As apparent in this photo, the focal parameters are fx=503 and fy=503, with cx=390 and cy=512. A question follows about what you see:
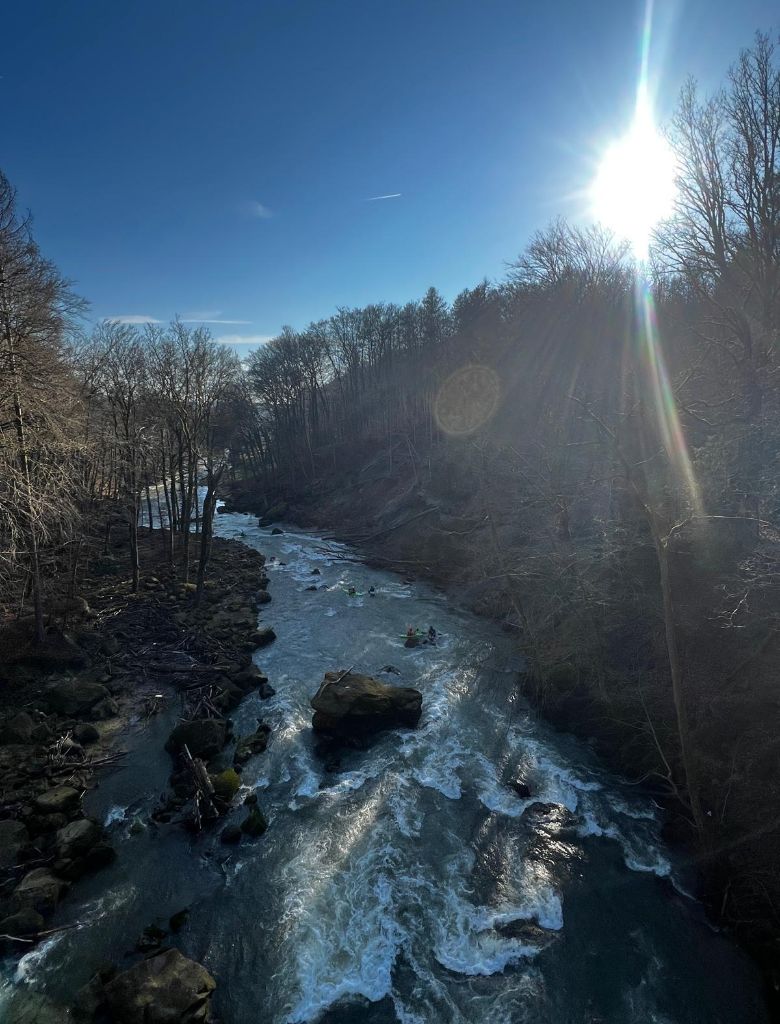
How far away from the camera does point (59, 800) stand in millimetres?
11086

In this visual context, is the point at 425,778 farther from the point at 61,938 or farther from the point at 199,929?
the point at 61,938

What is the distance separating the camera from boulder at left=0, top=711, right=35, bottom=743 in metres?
12.7

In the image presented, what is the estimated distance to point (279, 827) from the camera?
36.2ft

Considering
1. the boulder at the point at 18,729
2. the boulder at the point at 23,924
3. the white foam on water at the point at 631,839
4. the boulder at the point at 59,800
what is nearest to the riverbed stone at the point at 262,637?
the boulder at the point at 18,729

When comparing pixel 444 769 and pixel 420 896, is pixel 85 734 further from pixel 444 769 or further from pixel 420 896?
pixel 420 896

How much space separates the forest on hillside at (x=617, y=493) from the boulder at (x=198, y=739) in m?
6.17

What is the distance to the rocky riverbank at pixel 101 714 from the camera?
958 cm

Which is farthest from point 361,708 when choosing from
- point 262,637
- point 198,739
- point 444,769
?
point 262,637

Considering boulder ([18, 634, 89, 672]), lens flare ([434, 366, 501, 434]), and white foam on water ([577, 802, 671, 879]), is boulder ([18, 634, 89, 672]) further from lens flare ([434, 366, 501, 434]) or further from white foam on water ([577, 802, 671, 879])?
lens flare ([434, 366, 501, 434])

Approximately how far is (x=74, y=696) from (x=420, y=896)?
1147cm

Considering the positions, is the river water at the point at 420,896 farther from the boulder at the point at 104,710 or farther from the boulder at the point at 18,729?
the boulder at the point at 18,729

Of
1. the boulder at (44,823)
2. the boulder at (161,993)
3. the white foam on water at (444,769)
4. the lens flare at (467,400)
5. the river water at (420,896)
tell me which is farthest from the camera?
the lens flare at (467,400)

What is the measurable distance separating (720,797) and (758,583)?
4767 mm

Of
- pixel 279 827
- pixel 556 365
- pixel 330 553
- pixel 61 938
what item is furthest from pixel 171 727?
pixel 556 365
